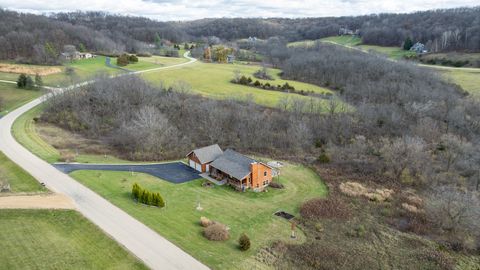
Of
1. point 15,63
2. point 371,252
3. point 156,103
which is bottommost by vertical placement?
point 371,252

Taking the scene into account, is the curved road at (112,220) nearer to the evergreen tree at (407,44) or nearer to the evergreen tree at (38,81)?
the evergreen tree at (38,81)

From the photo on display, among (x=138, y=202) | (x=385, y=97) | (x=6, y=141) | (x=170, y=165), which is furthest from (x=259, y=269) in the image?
(x=385, y=97)

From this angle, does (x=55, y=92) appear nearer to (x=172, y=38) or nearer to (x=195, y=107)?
(x=195, y=107)

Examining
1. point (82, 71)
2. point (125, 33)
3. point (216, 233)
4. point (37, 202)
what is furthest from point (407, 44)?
point (125, 33)

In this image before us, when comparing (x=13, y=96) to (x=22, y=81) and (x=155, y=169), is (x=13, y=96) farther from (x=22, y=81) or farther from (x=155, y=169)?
(x=155, y=169)

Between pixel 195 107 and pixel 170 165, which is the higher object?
pixel 195 107

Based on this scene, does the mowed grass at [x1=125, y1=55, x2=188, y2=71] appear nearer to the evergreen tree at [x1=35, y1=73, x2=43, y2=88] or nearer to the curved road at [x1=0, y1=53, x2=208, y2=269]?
the evergreen tree at [x1=35, y1=73, x2=43, y2=88]

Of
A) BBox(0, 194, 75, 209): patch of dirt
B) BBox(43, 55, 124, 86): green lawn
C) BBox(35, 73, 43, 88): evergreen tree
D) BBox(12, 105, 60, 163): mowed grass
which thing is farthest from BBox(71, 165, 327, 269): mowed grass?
BBox(35, 73, 43, 88): evergreen tree

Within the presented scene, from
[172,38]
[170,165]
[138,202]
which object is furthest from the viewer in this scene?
[172,38]

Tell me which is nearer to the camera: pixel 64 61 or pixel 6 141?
pixel 6 141

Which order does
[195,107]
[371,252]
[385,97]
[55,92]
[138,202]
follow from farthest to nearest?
[385,97] < [55,92] < [195,107] < [138,202] < [371,252]
